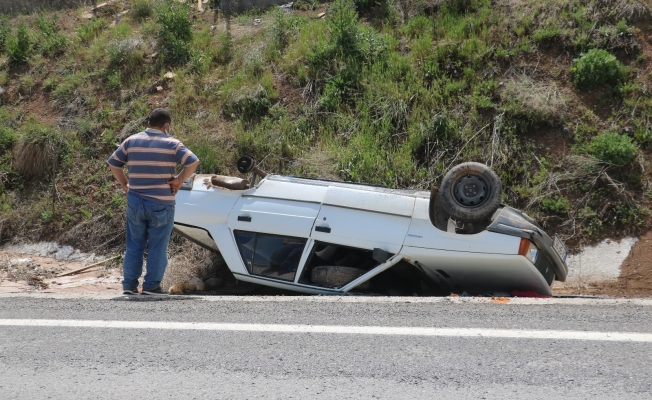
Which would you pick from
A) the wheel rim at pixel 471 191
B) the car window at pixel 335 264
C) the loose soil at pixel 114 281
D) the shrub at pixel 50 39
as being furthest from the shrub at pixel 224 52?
the wheel rim at pixel 471 191

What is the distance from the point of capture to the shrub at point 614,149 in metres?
9.27

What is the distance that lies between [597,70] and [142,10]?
871cm

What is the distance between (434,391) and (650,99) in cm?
747

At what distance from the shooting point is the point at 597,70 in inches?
399

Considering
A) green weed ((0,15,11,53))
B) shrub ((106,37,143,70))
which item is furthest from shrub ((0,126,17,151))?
green weed ((0,15,11,53))

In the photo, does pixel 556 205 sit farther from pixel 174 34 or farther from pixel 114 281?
pixel 174 34

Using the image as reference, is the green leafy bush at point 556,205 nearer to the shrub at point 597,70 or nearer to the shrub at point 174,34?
the shrub at point 597,70

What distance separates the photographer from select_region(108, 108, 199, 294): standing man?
646 centimetres

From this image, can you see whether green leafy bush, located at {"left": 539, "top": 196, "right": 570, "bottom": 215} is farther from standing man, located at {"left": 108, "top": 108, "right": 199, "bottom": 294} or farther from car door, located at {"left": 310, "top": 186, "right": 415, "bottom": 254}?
standing man, located at {"left": 108, "top": 108, "right": 199, "bottom": 294}

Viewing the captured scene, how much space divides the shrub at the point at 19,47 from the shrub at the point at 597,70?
32.1 ft

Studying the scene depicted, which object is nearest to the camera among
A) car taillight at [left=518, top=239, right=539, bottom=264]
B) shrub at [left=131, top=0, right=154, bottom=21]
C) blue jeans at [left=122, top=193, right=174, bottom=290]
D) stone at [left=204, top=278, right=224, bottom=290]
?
car taillight at [left=518, top=239, right=539, bottom=264]

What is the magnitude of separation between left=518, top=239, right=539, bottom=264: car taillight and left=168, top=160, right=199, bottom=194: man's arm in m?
3.03

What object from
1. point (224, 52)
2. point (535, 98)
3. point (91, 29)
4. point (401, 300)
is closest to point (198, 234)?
point (401, 300)

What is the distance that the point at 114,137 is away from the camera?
443 inches
